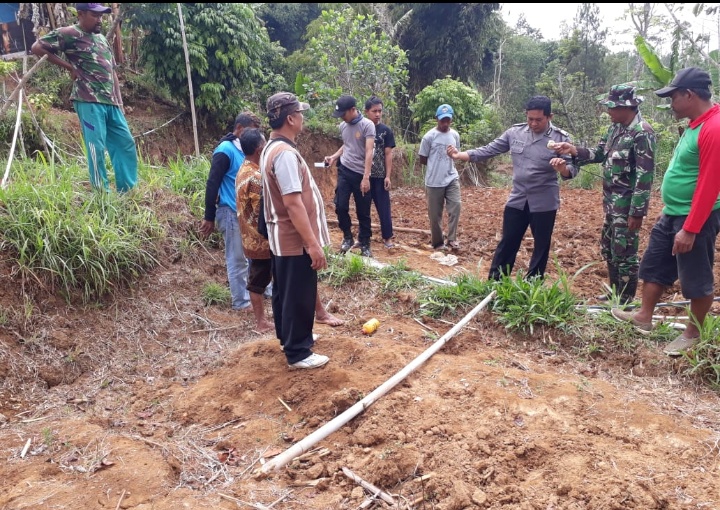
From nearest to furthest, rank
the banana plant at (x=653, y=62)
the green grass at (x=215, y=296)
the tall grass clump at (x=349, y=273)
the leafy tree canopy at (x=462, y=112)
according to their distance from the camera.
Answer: the green grass at (x=215, y=296) → the tall grass clump at (x=349, y=273) → the banana plant at (x=653, y=62) → the leafy tree canopy at (x=462, y=112)

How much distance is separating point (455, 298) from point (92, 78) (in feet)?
12.5

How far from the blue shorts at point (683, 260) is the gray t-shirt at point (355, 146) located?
3.21m

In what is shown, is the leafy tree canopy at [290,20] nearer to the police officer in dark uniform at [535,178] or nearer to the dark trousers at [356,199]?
the dark trousers at [356,199]

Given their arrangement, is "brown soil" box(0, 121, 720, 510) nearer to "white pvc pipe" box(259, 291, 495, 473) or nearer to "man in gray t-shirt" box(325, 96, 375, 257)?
"white pvc pipe" box(259, 291, 495, 473)

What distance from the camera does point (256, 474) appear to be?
102 inches

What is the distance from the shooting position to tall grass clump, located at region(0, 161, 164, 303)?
4133 mm

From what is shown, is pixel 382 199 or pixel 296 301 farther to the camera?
pixel 382 199

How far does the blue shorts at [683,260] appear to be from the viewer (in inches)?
132

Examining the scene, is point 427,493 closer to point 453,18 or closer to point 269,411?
point 269,411

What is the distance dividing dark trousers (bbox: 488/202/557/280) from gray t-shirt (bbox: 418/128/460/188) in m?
1.86

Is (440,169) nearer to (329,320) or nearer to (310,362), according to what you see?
(329,320)

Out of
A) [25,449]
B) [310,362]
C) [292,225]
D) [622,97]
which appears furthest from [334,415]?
[622,97]

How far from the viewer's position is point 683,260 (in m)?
3.41

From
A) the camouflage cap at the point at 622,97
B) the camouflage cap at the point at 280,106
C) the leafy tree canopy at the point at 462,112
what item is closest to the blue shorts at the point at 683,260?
the camouflage cap at the point at 622,97
